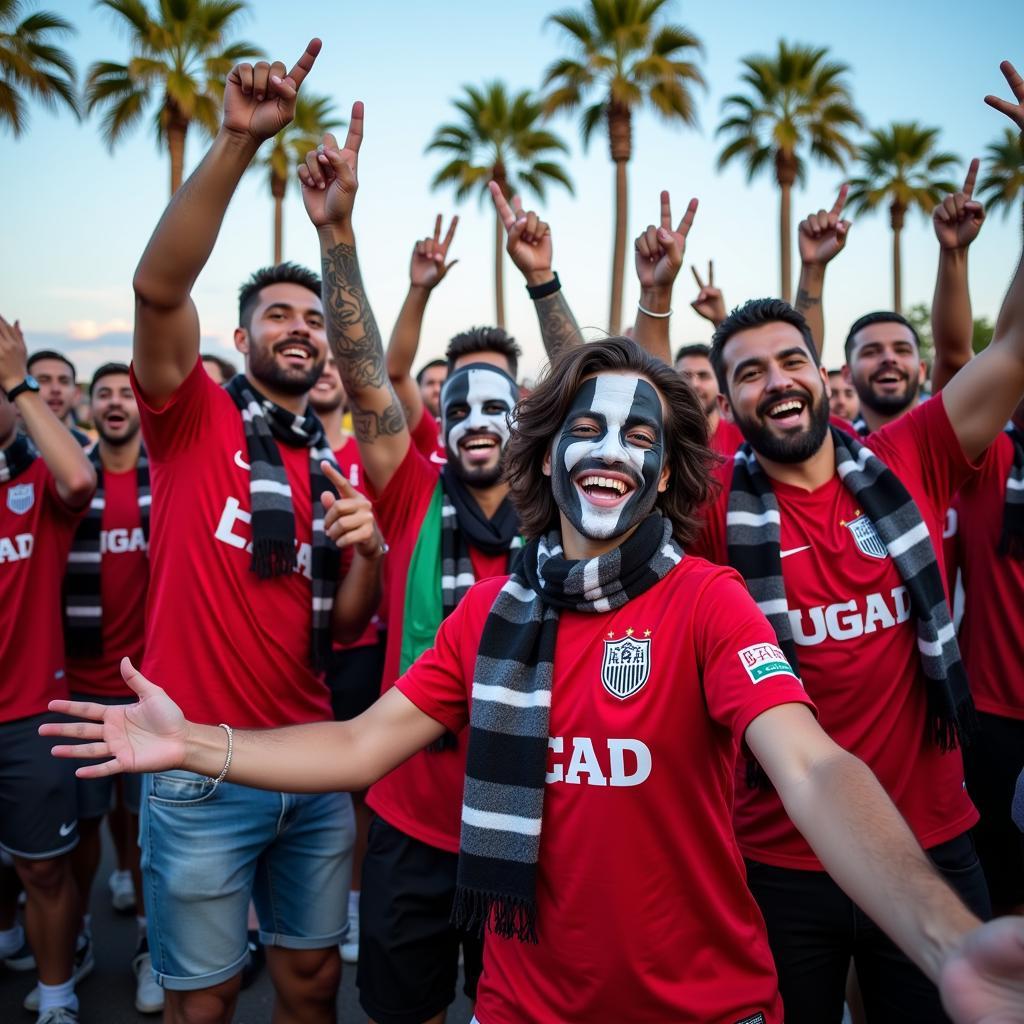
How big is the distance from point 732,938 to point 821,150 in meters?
25.1

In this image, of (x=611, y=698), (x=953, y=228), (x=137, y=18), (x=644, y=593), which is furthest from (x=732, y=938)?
(x=137, y=18)

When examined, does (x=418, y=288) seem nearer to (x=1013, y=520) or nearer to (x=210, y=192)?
(x=210, y=192)

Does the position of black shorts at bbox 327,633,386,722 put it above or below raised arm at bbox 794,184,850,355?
below

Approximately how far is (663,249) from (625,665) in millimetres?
2067

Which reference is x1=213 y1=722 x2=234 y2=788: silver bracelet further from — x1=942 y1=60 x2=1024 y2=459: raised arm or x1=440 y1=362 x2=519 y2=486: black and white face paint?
x1=942 y1=60 x2=1024 y2=459: raised arm

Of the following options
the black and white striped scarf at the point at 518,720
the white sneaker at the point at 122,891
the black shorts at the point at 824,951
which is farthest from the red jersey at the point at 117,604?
the black shorts at the point at 824,951

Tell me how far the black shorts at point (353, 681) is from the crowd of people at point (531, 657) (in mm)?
28

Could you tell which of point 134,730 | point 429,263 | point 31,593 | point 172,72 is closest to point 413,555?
point 134,730

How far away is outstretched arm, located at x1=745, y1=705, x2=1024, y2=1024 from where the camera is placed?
1141 millimetres

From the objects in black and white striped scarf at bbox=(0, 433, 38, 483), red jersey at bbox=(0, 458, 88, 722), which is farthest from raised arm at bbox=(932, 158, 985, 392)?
black and white striped scarf at bbox=(0, 433, 38, 483)

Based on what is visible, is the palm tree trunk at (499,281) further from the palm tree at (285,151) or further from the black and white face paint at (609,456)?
the black and white face paint at (609,456)

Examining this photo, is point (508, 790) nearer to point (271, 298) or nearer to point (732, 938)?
point (732, 938)

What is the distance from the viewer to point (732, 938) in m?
1.88

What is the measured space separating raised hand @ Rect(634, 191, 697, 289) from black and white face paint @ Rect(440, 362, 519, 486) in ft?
2.35
